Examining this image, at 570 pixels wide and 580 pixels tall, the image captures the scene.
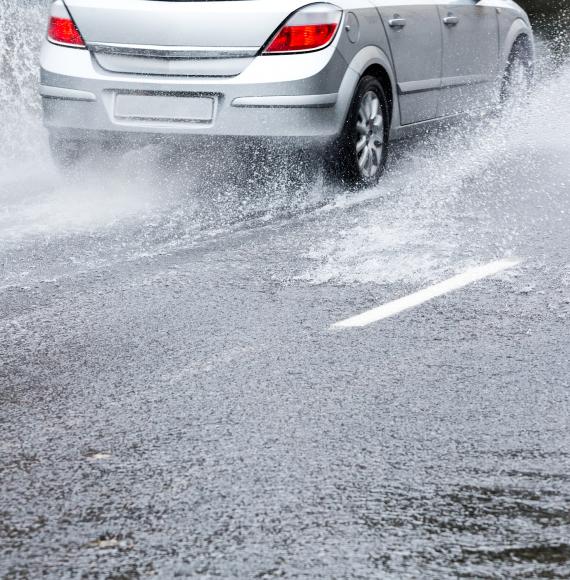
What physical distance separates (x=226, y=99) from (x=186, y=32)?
0.46m

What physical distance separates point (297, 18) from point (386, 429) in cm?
410

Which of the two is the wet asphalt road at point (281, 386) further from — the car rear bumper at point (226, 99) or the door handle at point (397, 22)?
the door handle at point (397, 22)

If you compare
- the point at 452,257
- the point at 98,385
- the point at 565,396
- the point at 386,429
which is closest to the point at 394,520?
the point at 386,429

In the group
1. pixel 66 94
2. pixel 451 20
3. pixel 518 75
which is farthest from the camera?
pixel 518 75

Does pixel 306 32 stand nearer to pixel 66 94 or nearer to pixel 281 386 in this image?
pixel 66 94

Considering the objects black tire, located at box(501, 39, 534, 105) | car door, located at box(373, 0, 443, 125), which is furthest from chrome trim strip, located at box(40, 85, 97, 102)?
black tire, located at box(501, 39, 534, 105)

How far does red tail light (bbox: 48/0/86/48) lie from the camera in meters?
7.86

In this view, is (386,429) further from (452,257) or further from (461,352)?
(452,257)

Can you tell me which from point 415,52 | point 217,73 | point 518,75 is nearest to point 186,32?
point 217,73

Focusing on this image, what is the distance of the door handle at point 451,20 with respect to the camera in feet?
30.0

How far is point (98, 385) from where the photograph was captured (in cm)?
454

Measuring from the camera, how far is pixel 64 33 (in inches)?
312

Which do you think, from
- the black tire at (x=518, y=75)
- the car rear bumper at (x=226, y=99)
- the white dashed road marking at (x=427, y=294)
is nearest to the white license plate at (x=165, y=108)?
the car rear bumper at (x=226, y=99)

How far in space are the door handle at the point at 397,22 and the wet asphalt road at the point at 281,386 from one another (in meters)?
1.13
